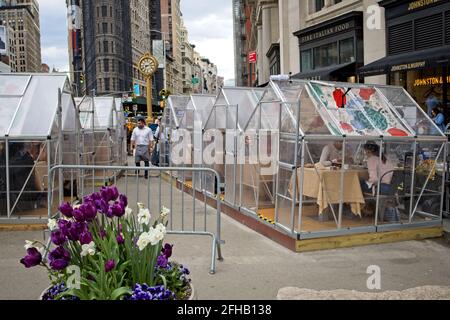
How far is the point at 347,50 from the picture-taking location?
18.4 m

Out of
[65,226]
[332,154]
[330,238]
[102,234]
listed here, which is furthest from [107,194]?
[332,154]

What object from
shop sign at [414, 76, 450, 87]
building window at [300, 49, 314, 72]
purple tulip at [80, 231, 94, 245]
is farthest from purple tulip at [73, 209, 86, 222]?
building window at [300, 49, 314, 72]

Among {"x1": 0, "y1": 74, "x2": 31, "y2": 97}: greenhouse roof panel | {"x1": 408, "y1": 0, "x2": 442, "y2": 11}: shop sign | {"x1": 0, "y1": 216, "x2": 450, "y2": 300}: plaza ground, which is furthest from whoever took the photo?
{"x1": 408, "y1": 0, "x2": 442, "y2": 11}: shop sign

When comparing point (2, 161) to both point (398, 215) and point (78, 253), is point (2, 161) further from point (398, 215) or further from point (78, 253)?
point (398, 215)

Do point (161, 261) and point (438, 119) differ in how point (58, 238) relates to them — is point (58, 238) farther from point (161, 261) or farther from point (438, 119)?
point (438, 119)

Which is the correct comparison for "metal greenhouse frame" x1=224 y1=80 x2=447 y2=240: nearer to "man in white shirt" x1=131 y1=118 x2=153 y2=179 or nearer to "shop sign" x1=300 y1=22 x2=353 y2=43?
"man in white shirt" x1=131 y1=118 x2=153 y2=179

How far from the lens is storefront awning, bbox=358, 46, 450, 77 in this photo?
12100 millimetres

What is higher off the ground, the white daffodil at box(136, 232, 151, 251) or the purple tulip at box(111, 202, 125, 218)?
the purple tulip at box(111, 202, 125, 218)

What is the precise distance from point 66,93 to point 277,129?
195 inches

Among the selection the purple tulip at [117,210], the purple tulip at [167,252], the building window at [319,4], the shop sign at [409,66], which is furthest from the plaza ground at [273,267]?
the building window at [319,4]

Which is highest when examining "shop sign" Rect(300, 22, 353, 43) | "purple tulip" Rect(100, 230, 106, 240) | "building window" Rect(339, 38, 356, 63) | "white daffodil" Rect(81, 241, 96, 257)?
"shop sign" Rect(300, 22, 353, 43)

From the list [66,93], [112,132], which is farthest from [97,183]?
[66,93]

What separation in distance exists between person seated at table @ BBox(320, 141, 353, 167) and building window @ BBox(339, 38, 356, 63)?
1131cm

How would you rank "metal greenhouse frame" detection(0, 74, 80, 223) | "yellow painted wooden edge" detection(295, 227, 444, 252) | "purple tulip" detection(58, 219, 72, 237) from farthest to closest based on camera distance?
"metal greenhouse frame" detection(0, 74, 80, 223) → "yellow painted wooden edge" detection(295, 227, 444, 252) → "purple tulip" detection(58, 219, 72, 237)
